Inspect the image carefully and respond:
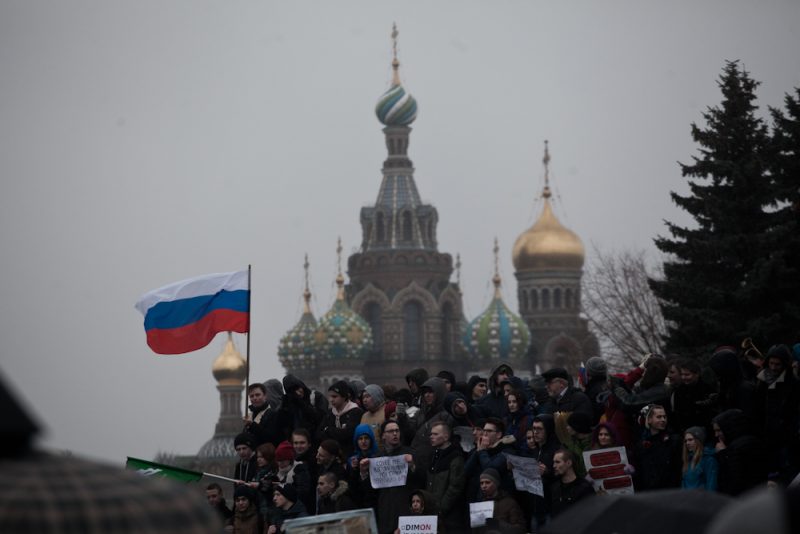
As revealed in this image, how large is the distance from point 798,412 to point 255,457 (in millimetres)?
3947

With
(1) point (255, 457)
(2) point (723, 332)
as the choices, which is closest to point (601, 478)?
(1) point (255, 457)

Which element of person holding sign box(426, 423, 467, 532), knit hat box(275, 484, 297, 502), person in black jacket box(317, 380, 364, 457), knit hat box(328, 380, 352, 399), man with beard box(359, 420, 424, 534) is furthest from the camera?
knit hat box(328, 380, 352, 399)

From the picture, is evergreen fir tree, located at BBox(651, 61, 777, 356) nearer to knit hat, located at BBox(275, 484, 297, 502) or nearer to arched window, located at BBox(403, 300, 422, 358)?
knit hat, located at BBox(275, 484, 297, 502)

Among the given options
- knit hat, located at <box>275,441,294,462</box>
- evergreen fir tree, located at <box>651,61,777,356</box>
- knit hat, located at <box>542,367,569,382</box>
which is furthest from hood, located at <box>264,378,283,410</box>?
evergreen fir tree, located at <box>651,61,777,356</box>

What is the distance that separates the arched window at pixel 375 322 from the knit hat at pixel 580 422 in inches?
3078

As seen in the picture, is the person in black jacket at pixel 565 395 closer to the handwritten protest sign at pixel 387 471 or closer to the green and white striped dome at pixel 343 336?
the handwritten protest sign at pixel 387 471

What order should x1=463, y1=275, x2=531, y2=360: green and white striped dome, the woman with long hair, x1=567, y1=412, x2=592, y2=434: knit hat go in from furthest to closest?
x1=463, y1=275, x2=531, y2=360: green and white striped dome
x1=567, y1=412, x2=592, y2=434: knit hat
the woman with long hair

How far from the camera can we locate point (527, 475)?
9.66 m

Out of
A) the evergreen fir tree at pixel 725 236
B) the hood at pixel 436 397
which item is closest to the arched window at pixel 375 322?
the evergreen fir tree at pixel 725 236

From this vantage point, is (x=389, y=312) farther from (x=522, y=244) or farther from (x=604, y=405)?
(x=604, y=405)

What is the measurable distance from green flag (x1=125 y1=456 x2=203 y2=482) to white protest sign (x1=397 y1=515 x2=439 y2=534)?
1733 mm

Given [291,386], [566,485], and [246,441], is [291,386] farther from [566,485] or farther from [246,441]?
[566,485]

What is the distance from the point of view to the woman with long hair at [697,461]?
9.10m

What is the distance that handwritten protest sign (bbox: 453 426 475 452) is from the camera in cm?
1065
